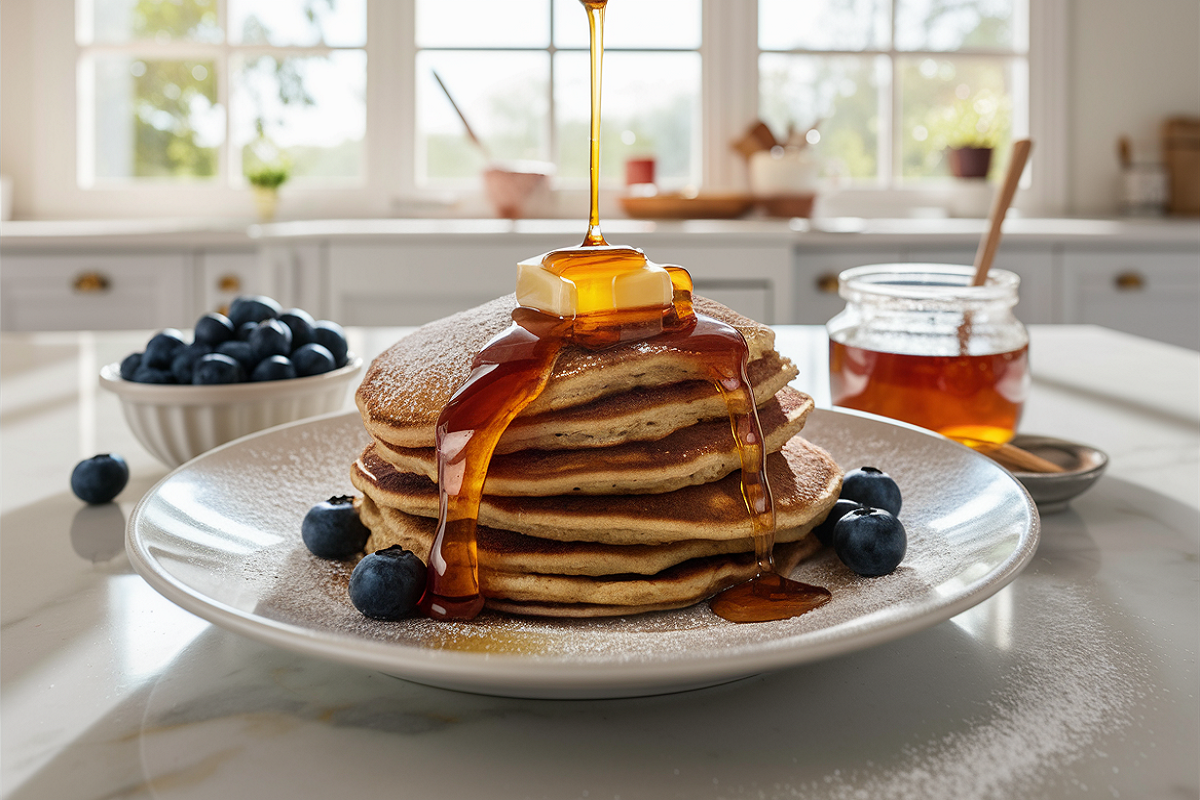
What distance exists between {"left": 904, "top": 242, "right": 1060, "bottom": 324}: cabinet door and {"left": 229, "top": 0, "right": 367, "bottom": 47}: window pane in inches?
80.0

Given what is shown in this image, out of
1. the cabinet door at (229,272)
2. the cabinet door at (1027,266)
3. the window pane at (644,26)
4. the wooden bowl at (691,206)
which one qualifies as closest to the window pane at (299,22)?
the window pane at (644,26)

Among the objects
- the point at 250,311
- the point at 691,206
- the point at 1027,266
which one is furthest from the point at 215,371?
the point at 1027,266

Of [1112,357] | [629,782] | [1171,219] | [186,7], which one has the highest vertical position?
[186,7]

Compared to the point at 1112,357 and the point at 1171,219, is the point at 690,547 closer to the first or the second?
the point at 1112,357

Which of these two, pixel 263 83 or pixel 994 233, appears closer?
pixel 994 233

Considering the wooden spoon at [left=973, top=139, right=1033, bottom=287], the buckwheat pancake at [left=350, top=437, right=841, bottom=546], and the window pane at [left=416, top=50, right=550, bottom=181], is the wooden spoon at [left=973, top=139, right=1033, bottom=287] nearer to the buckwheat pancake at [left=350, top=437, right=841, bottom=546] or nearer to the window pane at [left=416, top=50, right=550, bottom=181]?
the buckwheat pancake at [left=350, top=437, right=841, bottom=546]

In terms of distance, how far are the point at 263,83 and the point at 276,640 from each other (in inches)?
138

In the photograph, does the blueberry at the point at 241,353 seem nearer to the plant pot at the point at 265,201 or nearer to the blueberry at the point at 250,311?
the blueberry at the point at 250,311

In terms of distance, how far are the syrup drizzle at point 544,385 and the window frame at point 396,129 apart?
2900 millimetres

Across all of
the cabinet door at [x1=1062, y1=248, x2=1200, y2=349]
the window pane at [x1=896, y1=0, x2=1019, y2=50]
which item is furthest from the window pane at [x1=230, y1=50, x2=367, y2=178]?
the cabinet door at [x1=1062, y1=248, x2=1200, y2=349]

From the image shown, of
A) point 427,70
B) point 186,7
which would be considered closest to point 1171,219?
point 427,70

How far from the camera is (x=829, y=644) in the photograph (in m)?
0.44

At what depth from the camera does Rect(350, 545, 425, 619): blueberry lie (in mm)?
555

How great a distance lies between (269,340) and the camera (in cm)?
98
